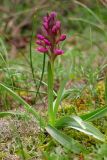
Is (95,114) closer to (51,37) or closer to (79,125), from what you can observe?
(79,125)

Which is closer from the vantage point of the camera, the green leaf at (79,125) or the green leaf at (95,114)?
the green leaf at (79,125)

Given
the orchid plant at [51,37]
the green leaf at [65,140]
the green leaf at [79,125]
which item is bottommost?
the green leaf at [65,140]

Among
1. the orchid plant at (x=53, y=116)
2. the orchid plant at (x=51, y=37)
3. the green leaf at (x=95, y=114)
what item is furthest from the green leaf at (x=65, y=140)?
the orchid plant at (x=51, y=37)

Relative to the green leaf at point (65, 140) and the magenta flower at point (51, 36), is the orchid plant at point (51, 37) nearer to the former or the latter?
the magenta flower at point (51, 36)

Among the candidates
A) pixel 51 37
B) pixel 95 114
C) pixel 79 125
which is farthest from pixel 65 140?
pixel 51 37

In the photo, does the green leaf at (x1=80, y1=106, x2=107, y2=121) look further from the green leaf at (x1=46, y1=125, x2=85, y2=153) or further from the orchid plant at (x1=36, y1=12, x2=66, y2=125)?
the orchid plant at (x1=36, y1=12, x2=66, y2=125)
